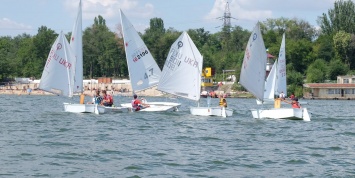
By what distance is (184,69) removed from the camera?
4809 cm

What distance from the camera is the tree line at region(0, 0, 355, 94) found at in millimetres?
126438

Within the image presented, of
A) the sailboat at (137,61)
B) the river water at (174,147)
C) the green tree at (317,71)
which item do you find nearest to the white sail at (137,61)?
the sailboat at (137,61)

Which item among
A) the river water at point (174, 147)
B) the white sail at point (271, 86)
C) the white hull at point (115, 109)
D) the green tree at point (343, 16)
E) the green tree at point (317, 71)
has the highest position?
the green tree at point (343, 16)

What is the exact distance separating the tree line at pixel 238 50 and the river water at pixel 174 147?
254 feet

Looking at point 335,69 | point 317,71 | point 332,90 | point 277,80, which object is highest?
point 335,69

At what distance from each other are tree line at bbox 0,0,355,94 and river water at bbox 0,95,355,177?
7737 centimetres

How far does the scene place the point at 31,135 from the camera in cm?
3391

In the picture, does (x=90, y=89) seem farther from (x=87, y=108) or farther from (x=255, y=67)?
(x=255, y=67)

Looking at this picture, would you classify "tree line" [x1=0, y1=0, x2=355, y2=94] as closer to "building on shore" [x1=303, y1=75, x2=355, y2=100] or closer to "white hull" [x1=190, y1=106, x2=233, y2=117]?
"building on shore" [x1=303, y1=75, x2=355, y2=100]

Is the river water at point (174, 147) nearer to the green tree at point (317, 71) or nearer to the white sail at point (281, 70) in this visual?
the white sail at point (281, 70)

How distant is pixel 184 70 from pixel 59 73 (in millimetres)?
8585

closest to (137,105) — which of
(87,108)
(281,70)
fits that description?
(87,108)

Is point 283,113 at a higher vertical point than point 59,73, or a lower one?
lower

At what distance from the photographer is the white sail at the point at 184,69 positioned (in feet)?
157
